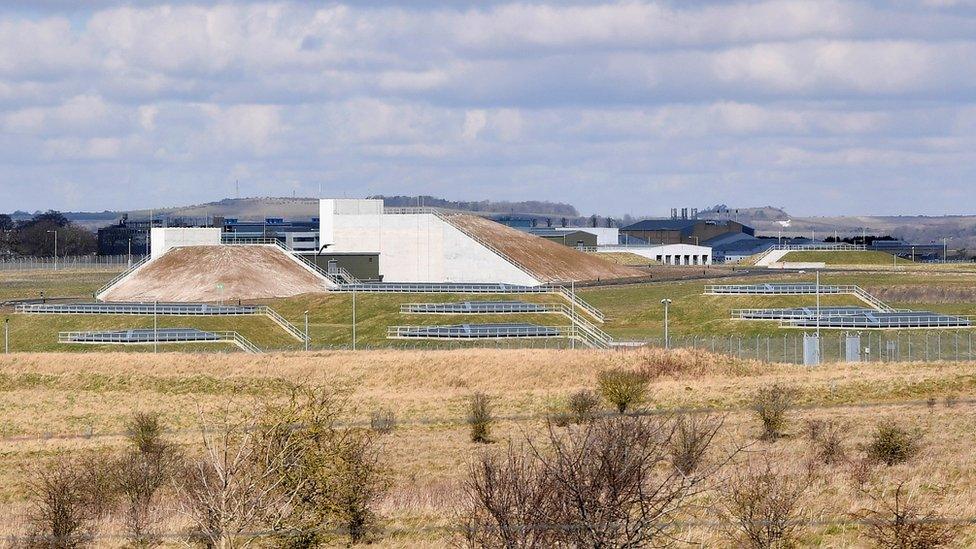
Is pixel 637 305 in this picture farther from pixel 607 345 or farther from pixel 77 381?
pixel 77 381

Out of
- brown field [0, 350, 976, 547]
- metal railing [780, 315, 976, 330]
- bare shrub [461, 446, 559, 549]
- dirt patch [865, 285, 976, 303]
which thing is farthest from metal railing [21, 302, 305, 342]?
bare shrub [461, 446, 559, 549]

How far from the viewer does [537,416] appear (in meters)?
60.8

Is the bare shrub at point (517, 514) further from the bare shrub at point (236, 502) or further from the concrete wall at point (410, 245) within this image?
the concrete wall at point (410, 245)

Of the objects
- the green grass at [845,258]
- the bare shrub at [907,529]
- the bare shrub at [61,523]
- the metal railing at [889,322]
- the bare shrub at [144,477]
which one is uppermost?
the green grass at [845,258]

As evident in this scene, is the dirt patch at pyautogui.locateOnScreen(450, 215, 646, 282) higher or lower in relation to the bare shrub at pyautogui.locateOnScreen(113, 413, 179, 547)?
higher

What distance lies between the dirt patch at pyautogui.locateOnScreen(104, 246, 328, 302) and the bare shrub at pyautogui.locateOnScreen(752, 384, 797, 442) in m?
82.8

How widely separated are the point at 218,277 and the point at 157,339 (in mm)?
41546

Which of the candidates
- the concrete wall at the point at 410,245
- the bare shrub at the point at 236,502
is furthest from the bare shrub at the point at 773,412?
the concrete wall at the point at 410,245

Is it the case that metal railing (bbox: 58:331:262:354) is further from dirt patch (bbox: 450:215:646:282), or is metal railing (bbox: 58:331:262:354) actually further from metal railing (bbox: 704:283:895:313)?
dirt patch (bbox: 450:215:646:282)

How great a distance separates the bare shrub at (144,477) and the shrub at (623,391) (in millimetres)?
18854

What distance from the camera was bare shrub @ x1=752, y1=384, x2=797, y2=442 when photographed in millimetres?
52219

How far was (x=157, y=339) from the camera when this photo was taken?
100062mm

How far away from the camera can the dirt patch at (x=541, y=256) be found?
153875 millimetres

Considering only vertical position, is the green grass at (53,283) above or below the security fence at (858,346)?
above
